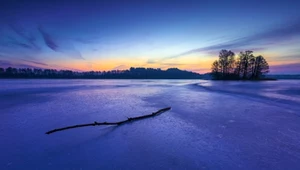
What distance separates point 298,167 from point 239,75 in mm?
53988

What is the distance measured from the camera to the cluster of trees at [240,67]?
148ft

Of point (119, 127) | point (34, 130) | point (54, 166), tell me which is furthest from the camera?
point (119, 127)

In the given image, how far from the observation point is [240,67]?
4744cm

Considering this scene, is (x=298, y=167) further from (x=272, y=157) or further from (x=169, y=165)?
(x=169, y=165)

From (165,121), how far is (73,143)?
3.54 metres

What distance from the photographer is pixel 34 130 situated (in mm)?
4988

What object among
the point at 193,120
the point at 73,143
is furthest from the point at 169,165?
the point at 193,120

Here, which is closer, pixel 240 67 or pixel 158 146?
pixel 158 146

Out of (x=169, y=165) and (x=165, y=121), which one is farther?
(x=165, y=121)

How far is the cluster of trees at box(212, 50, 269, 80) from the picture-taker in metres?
45.0

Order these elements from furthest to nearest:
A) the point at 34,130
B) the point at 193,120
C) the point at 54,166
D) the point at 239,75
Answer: the point at 239,75
the point at 193,120
the point at 34,130
the point at 54,166

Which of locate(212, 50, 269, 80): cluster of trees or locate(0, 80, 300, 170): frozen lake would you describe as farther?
locate(212, 50, 269, 80): cluster of trees

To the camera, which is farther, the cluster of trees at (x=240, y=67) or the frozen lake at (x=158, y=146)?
the cluster of trees at (x=240, y=67)

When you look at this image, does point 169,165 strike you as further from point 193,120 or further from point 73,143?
point 193,120
